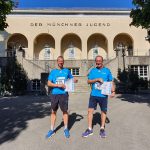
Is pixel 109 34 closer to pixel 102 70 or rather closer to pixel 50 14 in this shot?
pixel 50 14

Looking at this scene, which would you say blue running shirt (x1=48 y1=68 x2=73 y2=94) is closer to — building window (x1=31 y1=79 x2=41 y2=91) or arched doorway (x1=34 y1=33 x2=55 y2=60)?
building window (x1=31 y1=79 x2=41 y2=91)

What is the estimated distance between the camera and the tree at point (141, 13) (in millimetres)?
13727

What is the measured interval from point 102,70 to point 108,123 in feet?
6.95

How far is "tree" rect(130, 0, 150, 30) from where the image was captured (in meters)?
13.7

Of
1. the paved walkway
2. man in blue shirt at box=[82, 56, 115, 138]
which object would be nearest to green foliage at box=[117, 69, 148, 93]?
the paved walkway

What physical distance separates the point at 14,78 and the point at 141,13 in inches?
542

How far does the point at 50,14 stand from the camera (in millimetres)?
36594

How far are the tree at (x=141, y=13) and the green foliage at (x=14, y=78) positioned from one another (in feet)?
42.0

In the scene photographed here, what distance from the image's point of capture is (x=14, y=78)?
81.8ft

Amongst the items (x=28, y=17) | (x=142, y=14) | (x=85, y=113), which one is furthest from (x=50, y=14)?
(x=85, y=113)

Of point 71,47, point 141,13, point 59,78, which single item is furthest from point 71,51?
point 59,78

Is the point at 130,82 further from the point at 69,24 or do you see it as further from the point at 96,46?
the point at 69,24

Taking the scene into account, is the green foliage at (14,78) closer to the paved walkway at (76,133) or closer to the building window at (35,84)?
the building window at (35,84)

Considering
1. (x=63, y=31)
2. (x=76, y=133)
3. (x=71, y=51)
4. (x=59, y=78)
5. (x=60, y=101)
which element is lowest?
(x=76, y=133)
